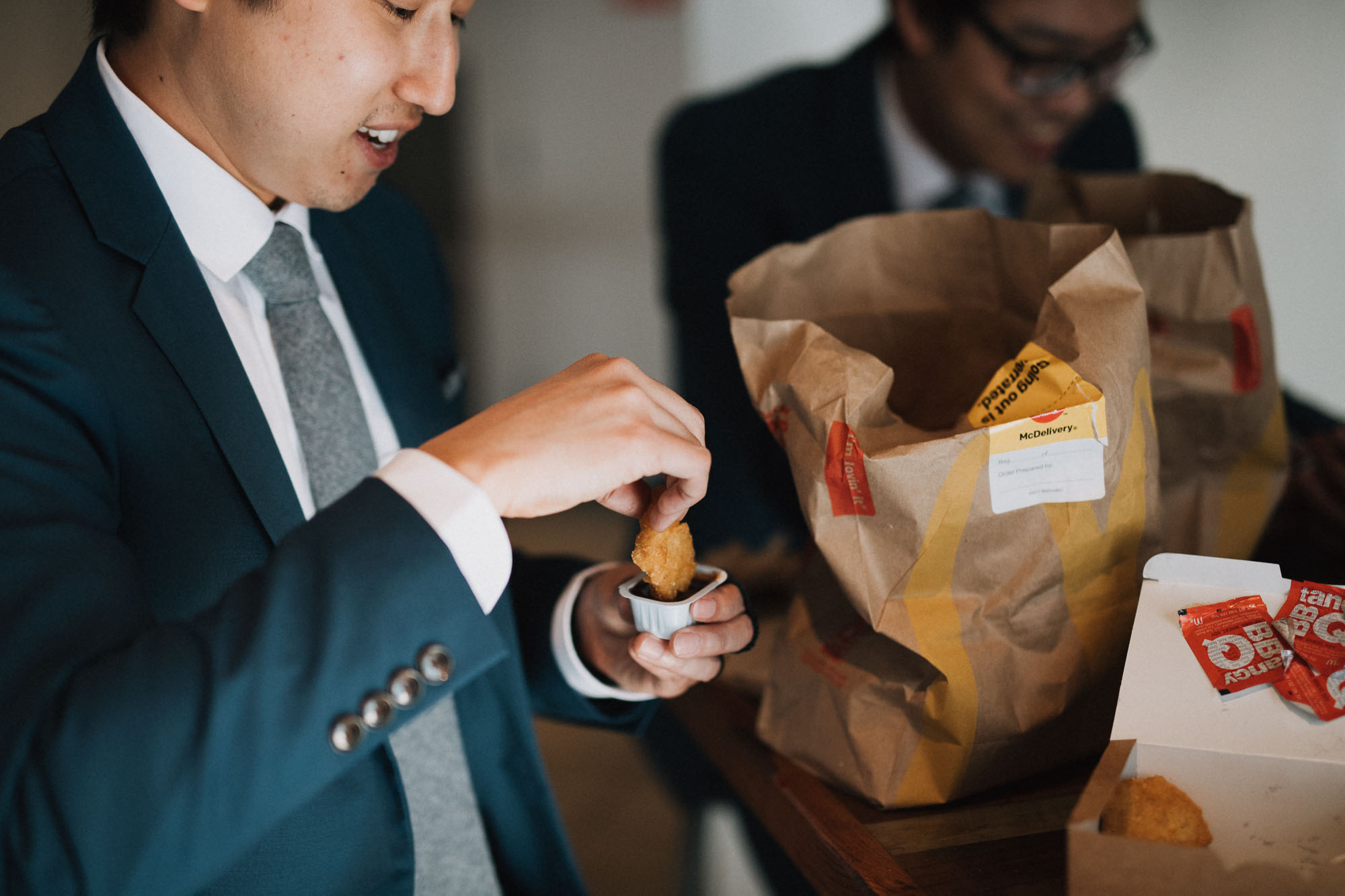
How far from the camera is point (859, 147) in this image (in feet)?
5.67

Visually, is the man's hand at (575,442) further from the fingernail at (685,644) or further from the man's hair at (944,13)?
the man's hair at (944,13)

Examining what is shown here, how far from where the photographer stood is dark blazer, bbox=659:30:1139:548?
63.4 inches

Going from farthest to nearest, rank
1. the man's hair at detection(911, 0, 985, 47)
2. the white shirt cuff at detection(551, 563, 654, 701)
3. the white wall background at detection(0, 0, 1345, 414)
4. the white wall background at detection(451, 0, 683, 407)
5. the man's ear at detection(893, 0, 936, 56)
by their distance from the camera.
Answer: the white wall background at detection(451, 0, 683, 407) < the white wall background at detection(0, 0, 1345, 414) < the man's ear at detection(893, 0, 936, 56) < the man's hair at detection(911, 0, 985, 47) < the white shirt cuff at detection(551, 563, 654, 701)

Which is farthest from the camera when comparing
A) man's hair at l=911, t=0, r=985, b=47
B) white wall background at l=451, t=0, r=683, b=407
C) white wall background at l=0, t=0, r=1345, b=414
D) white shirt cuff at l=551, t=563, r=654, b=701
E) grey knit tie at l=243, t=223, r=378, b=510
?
white wall background at l=451, t=0, r=683, b=407

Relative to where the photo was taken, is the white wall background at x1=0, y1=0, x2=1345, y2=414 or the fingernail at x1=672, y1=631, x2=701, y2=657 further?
the white wall background at x1=0, y1=0, x2=1345, y2=414

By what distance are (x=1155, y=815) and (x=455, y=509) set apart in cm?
50

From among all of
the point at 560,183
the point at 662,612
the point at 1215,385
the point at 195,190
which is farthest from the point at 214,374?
the point at 560,183

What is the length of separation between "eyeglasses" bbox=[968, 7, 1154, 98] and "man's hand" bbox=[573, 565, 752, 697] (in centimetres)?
111

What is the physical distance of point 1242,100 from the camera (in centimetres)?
193

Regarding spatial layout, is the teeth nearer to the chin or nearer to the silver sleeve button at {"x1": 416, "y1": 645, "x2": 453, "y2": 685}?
the chin

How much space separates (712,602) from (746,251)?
1031 mm

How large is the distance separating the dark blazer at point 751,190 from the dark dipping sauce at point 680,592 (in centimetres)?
70

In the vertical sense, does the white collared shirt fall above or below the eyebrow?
below

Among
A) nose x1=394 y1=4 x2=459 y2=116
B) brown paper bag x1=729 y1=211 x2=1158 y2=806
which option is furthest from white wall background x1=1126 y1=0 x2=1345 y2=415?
nose x1=394 y1=4 x2=459 y2=116
